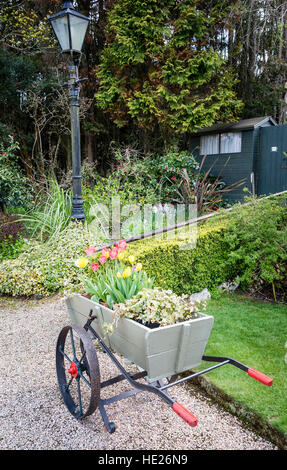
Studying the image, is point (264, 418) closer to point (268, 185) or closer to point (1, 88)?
point (268, 185)

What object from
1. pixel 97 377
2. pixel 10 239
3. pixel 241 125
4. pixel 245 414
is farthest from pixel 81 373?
pixel 241 125

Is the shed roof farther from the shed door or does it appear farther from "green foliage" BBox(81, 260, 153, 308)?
"green foliage" BBox(81, 260, 153, 308)

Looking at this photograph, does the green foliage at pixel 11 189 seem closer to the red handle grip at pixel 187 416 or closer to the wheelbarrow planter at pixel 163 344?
the wheelbarrow planter at pixel 163 344

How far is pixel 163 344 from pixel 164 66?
25.5 ft

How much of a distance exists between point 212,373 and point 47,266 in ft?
8.24

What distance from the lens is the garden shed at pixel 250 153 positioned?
8195mm

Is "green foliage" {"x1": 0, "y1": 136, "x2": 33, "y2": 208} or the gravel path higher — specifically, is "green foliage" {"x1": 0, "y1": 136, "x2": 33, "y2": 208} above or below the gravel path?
above

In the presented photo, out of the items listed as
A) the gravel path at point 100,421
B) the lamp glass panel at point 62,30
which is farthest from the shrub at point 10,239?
the lamp glass panel at point 62,30

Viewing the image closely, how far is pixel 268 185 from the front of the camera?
27.7 feet

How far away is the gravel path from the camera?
1794 millimetres

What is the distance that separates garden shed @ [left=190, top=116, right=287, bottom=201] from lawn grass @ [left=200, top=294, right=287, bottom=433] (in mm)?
4949

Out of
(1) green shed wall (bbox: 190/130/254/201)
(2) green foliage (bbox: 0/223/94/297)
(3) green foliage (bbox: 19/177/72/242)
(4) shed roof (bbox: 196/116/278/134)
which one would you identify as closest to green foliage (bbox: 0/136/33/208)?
(3) green foliage (bbox: 19/177/72/242)

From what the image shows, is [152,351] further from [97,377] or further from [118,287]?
[118,287]
